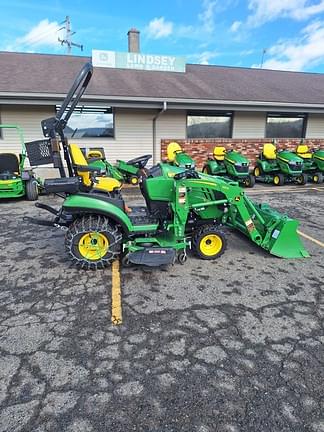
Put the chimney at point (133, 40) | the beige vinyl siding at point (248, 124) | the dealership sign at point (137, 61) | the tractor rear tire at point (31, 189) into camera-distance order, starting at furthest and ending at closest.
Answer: the chimney at point (133, 40) → the dealership sign at point (137, 61) → the beige vinyl siding at point (248, 124) → the tractor rear tire at point (31, 189)

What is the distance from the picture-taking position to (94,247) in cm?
385

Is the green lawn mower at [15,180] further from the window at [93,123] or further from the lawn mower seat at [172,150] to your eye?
the lawn mower seat at [172,150]

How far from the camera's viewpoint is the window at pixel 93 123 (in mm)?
10617

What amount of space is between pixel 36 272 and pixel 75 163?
146cm

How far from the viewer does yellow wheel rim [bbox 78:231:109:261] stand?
3811mm

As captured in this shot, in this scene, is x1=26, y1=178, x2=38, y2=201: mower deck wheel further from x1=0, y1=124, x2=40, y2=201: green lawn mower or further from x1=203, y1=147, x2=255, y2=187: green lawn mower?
x1=203, y1=147, x2=255, y2=187: green lawn mower

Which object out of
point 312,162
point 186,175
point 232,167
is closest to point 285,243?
point 186,175

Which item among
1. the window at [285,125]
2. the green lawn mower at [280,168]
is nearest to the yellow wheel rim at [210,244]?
the green lawn mower at [280,168]

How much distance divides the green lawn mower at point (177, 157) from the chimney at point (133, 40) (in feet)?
22.8

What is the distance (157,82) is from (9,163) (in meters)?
6.48

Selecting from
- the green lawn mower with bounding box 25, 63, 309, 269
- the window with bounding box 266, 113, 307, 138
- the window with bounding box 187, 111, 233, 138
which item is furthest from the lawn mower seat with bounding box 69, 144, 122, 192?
the window with bounding box 266, 113, 307, 138

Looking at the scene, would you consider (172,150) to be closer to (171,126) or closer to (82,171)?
(171,126)

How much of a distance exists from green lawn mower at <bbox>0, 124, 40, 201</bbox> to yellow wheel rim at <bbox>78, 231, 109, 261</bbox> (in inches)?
178

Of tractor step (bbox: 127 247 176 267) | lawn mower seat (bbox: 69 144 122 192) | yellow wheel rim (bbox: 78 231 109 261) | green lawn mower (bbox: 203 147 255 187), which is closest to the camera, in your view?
tractor step (bbox: 127 247 176 267)
